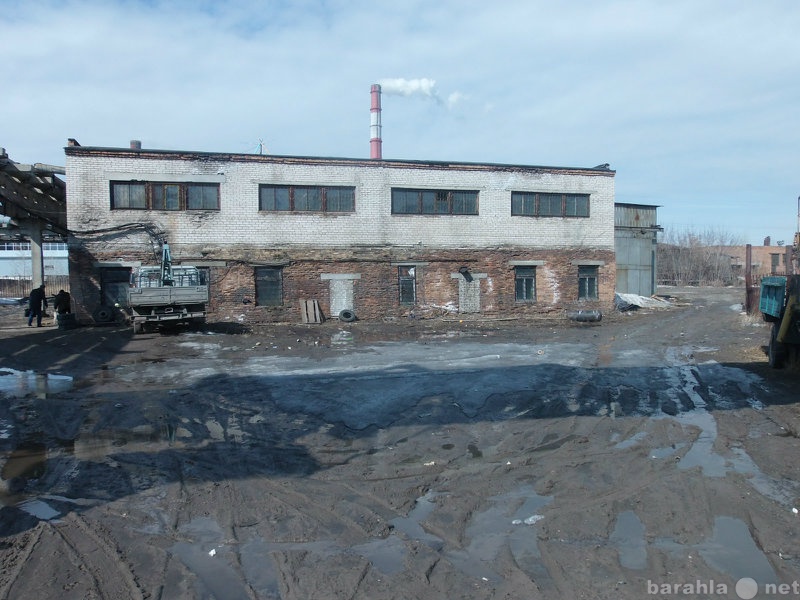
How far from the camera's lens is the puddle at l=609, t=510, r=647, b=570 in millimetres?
4266

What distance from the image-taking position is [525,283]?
90.0 feet

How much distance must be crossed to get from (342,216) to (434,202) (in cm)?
404

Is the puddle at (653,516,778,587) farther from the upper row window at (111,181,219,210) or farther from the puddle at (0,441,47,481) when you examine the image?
the upper row window at (111,181,219,210)

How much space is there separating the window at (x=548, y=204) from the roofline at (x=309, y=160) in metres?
1.14

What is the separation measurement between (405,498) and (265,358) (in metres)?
9.83

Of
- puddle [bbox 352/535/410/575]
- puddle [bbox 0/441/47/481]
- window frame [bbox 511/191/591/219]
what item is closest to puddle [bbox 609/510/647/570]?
puddle [bbox 352/535/410/575]

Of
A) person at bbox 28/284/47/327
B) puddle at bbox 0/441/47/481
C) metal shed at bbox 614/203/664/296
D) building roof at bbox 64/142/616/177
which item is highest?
building roof at bbox 64/142/616/177

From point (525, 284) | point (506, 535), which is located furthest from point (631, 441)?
point (525, 284)

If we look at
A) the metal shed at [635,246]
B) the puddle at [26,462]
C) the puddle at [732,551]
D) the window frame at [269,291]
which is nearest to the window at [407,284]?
the window frame at [269,291]

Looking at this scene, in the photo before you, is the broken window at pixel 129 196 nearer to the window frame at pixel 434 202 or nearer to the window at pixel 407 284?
the window frame at pixel 434 202

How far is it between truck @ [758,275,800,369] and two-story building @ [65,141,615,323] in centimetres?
1367

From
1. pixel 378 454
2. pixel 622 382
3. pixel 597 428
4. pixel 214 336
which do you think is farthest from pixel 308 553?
pixel 214 336

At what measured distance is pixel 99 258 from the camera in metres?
23.0

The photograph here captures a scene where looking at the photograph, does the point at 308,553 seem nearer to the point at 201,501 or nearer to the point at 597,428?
the point at 201,501
